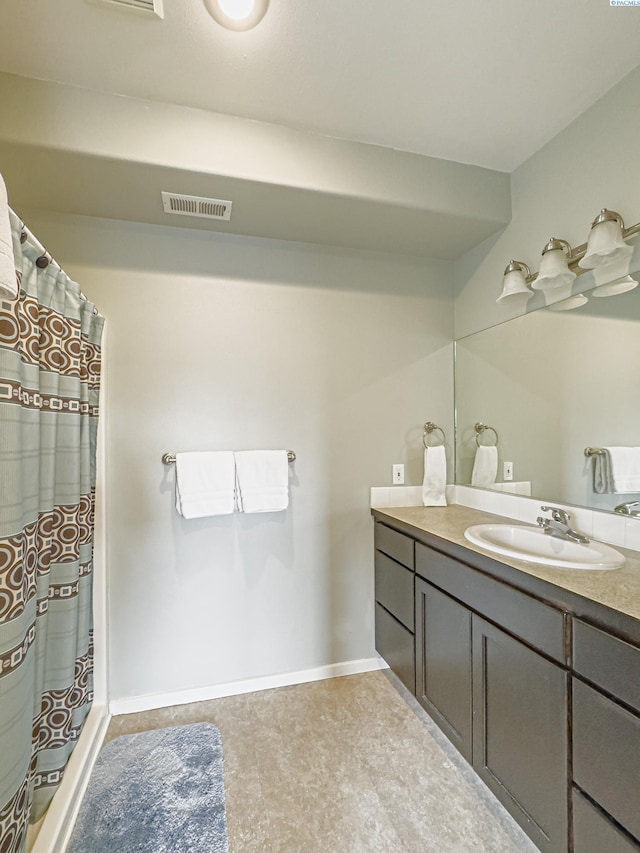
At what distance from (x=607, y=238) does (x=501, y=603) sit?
50.8 inches

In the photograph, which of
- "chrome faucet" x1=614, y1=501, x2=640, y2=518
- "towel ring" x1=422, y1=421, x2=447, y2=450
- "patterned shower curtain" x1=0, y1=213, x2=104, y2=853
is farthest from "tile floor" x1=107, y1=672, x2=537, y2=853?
"towel ring" x1=422, y1=421, x2=447, y2=450

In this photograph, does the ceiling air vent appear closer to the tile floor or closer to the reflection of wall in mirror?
the reflection of wall in mirror

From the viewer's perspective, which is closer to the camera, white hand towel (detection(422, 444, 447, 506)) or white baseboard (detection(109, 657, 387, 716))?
white baseboard (detection(109, 657, 387, 716))

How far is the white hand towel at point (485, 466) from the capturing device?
214cm

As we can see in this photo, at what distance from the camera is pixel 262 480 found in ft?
6.61

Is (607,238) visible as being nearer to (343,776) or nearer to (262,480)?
(262,480)

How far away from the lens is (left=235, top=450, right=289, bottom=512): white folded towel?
6.54 ft

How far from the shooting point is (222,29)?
129 cm

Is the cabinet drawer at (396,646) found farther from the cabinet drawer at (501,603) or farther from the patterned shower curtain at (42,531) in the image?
the patterned shower curtain at (42,531)

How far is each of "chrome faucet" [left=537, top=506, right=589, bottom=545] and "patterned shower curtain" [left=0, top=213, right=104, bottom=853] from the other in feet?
5.64

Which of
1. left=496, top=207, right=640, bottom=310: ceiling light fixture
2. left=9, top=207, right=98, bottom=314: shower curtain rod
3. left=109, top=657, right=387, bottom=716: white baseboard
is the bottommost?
left=109, top=657, right=387, bottom=716: white baseboard

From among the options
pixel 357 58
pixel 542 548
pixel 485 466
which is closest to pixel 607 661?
pixel 542 548

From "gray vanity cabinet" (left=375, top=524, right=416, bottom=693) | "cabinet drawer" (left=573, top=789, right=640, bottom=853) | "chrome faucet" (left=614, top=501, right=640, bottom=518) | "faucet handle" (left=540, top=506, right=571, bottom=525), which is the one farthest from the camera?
"gray vanity cabinet" (left=375, top=524, right=416, bottom=693)

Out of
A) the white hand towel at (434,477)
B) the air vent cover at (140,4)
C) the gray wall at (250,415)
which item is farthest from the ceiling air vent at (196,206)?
the white hand towel at (434,477)
